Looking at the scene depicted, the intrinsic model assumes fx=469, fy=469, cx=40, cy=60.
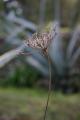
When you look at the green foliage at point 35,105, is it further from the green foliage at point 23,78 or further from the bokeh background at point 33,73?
the green foliage at point 23,78

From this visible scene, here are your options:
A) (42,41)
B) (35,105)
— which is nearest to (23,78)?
(35,105)

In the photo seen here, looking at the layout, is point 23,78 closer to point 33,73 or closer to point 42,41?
point 33,73

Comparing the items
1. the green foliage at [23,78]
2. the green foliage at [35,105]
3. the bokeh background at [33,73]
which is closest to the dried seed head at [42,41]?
the green foliage at [35,105]

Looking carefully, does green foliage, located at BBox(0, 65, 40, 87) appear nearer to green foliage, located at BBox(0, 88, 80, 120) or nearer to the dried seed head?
green foliage, located at BBox(0, 88, 80, 120)

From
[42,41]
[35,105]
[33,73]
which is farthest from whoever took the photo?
[33,73]

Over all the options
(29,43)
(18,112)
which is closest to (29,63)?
(18,112)

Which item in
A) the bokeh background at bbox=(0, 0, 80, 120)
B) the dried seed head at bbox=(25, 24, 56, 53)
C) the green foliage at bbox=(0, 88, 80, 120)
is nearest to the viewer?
the dried seed head at bbox=(25, 24, 56, 53)

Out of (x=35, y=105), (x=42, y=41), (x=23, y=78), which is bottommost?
(x=35, y=105)

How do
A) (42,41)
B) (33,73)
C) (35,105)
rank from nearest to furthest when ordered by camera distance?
(42,41) < (35,105) < (33,73)

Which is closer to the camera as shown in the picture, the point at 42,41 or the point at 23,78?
the point at 42,41

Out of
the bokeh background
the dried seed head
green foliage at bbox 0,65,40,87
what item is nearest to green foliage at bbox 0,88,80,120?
the bokeh background

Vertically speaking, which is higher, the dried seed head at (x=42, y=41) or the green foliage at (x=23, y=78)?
the green foliage at (x=23, y=78)

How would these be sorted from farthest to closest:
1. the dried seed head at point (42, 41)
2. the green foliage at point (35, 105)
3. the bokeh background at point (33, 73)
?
the bokeh background at point (33, 73) → the green foliage at point (35, 105) → the dried seed head at point (42, 41)
